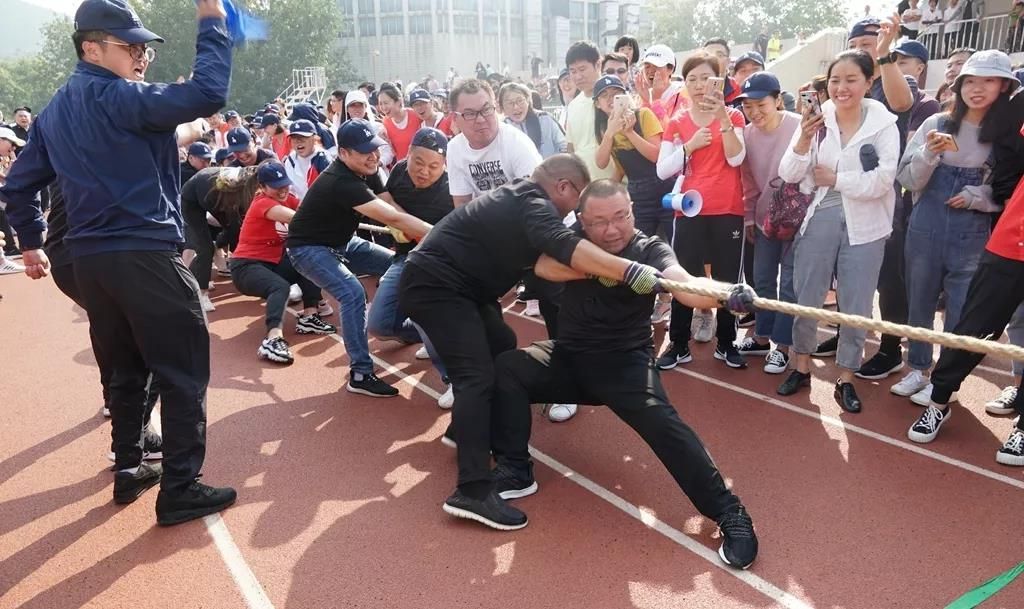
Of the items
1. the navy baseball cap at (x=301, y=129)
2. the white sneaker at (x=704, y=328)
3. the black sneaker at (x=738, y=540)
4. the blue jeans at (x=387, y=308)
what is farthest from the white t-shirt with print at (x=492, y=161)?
the navy baseball cap at (x=301, y=129)

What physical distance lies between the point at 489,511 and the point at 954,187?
3.38 metres

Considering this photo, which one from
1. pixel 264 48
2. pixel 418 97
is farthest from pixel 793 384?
pixel 264 48

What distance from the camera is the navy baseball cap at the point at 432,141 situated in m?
4.77

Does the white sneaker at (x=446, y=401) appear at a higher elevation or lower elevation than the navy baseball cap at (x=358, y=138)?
lower

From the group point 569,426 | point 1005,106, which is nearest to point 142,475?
point 569,426

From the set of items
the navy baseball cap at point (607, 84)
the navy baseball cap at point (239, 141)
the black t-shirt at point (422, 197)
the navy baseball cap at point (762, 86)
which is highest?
the navy baseball cap at point (607, 84)

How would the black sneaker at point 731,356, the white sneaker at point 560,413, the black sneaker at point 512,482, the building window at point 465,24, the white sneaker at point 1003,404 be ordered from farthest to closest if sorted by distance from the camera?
the building window at point 465,24 → the black sneaker at point 731,356 → the white sneaker at point 560,413 → the white sneaker at point 1003,404 → the black sneaker at point 512,482

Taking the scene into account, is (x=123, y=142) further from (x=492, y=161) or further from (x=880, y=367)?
(x=880, y=367)

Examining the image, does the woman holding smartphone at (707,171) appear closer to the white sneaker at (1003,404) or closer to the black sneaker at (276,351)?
the white sneaker at (1003,404)

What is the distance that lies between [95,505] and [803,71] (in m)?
19.8

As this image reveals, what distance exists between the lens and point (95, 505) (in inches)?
148

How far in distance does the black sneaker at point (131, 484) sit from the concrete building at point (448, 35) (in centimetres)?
6269

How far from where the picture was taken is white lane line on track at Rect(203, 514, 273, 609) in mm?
2971

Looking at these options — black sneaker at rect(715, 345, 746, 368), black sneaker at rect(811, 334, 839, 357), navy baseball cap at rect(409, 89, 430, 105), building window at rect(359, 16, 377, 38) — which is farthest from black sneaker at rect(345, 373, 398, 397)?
building window at rect(359, 16, 377, 38)
